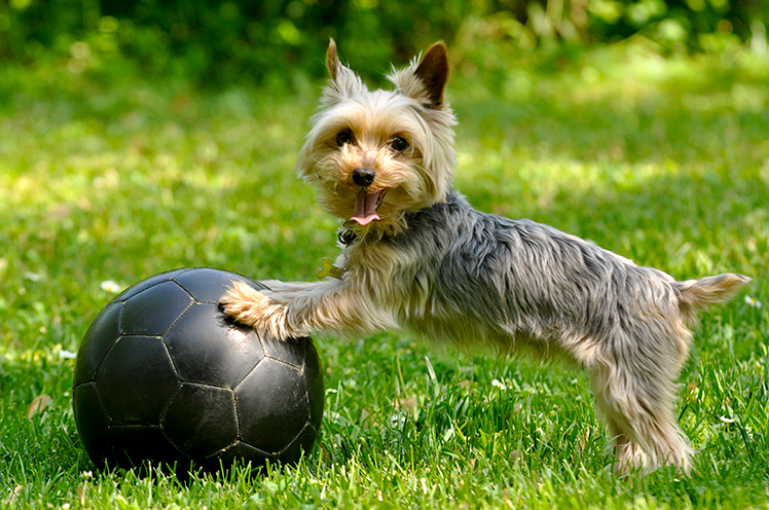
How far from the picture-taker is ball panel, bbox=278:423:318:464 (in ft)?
11.1

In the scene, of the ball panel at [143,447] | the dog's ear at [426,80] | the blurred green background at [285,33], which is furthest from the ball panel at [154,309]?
the blurred green background at [285,33]

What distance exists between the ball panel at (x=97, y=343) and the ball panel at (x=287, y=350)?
64cm

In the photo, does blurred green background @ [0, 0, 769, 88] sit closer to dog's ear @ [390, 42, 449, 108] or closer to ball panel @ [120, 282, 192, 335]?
dog's ear @ [390, 42, 449, 108]

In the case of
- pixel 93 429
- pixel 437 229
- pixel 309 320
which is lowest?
pixel 93 429

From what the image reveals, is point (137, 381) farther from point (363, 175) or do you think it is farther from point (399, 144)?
point (399, 144)

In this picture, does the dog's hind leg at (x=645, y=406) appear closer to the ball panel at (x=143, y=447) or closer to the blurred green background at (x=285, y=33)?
the ball panel at (x=143, y=447)

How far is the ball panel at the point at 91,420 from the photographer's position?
10.6 ft

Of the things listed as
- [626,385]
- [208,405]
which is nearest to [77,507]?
[208,405]

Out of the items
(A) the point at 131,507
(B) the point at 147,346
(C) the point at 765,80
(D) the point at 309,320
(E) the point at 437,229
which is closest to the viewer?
(A) the point at 131,507

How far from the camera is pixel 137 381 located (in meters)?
3.20

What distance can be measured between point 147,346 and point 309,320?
2.30 ft

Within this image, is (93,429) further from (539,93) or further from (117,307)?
(539,93)

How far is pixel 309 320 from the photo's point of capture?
3465mm

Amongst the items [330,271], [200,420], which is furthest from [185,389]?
[330,271]
